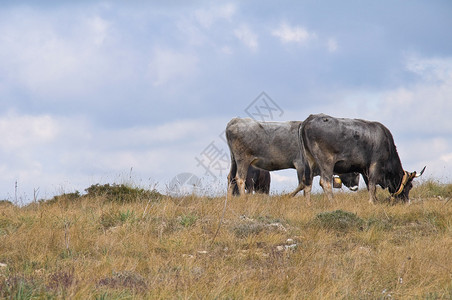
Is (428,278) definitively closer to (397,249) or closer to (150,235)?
(397,249)

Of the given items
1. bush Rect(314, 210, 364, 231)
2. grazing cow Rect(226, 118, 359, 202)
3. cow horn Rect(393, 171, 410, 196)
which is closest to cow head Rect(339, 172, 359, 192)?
grazing cow Rect(226, 118, 359, 202)

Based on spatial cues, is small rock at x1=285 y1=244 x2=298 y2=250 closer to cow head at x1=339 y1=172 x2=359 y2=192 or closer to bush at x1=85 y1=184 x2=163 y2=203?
bush at x1=85 y1=184 x2=163 y2=203

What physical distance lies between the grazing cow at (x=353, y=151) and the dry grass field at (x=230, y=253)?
5.12ft

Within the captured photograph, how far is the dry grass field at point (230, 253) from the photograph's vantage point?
602 centimetres

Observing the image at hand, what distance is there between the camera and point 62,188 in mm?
15383

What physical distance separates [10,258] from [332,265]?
182 inches

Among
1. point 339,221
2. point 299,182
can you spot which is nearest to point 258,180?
point 299,182

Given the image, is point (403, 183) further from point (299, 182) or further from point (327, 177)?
point (299, 182)

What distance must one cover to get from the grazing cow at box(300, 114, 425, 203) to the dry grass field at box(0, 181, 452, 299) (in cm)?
156

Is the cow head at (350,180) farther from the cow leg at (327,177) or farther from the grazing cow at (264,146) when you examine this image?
the cow leg at (327,177)

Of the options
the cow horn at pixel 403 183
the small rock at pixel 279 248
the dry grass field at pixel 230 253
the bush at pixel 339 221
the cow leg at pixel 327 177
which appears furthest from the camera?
the cow horn at pixel 403 183

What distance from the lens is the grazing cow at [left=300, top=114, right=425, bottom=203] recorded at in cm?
1350

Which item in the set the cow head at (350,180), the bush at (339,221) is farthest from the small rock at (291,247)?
the cow head at (350,180)

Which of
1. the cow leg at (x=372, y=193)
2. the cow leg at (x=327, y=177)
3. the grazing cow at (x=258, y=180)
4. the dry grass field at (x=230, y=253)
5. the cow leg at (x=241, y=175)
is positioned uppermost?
the grazing cow at (x=258, y=180)
